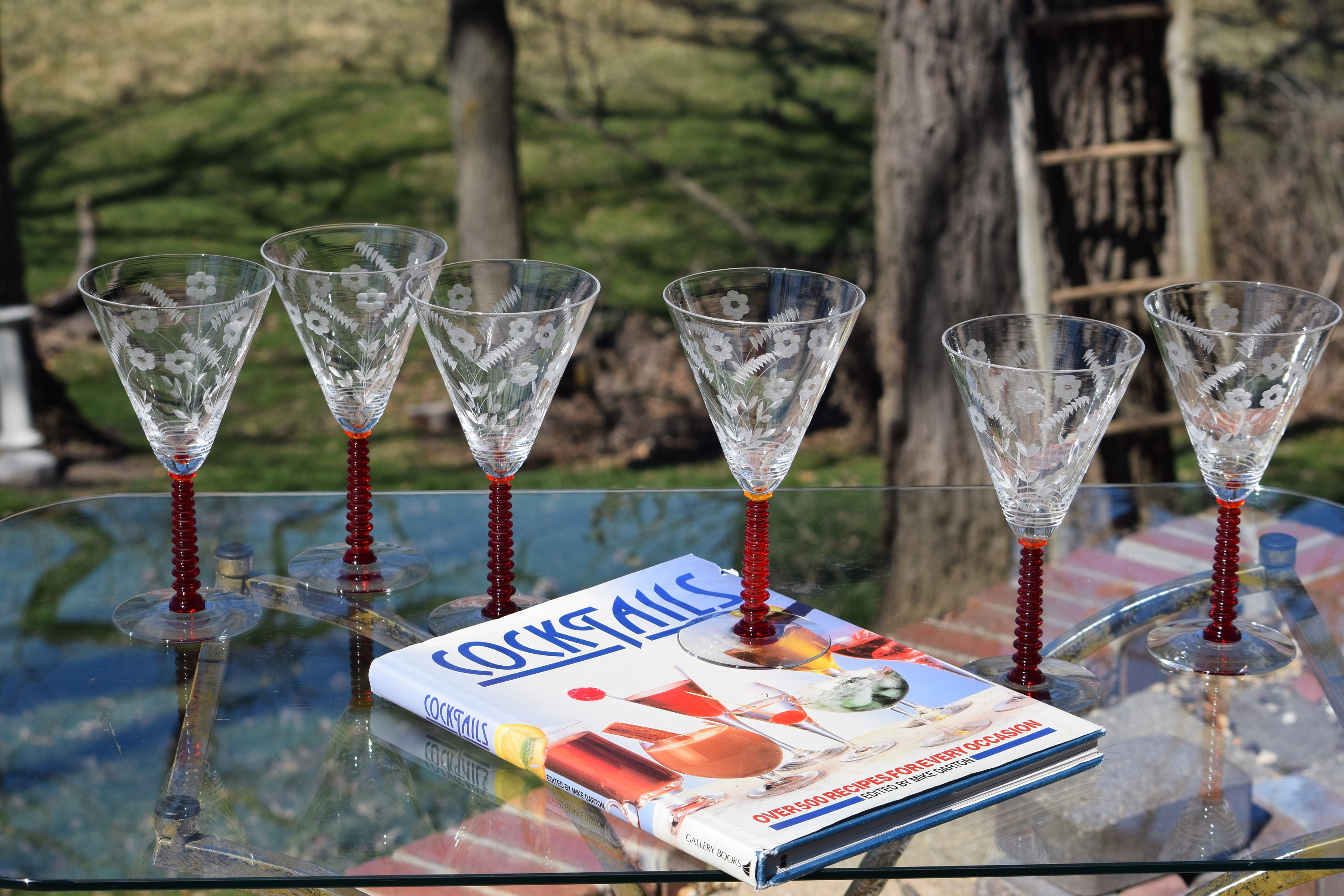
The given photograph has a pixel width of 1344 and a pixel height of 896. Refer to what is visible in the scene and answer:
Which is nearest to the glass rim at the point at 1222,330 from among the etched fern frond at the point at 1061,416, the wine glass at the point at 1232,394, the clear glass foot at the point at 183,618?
the wine glass at the point at 1232,394

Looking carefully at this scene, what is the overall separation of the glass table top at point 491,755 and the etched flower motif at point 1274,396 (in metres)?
0.33

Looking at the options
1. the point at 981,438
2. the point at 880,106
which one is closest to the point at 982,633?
the point at 981,438

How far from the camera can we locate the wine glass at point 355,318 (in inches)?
70.3

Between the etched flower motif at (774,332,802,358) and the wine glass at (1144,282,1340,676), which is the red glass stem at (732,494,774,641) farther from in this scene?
the wine glass at (1144,282,1340,676)

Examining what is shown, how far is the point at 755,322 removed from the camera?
1.65 metres

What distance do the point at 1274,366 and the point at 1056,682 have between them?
42 centimetres

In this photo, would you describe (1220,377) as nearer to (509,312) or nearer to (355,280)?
(509,312)

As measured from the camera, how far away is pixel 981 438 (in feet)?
5.20

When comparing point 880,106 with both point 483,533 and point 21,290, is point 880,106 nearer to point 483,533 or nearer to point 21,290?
point 483,533

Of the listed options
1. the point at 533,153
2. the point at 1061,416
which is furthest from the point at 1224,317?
the point at 533,153

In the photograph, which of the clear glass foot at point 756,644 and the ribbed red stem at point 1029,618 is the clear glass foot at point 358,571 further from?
the ribbed red stem at point 1029,618

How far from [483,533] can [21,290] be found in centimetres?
439

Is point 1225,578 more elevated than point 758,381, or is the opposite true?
point 758,381

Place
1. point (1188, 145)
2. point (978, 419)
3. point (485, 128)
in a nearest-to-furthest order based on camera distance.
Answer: point (978, 419) < point (1188, 145) < point (485, 128)
